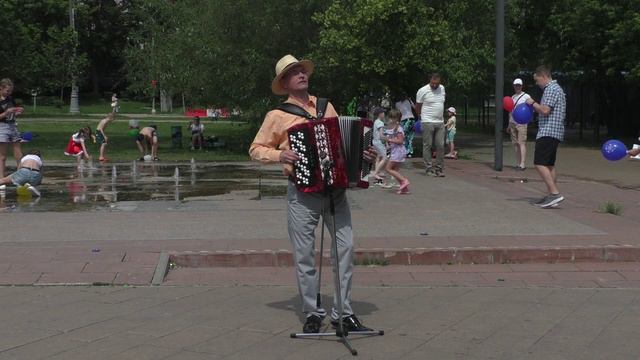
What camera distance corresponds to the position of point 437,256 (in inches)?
324

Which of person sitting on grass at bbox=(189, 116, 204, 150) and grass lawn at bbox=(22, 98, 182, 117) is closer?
person sitting on grass at bbox=(189, 116, 204, 150)

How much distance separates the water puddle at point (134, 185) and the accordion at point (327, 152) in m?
6.48

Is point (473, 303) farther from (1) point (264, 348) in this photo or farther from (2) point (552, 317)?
(1) point (264, 348)

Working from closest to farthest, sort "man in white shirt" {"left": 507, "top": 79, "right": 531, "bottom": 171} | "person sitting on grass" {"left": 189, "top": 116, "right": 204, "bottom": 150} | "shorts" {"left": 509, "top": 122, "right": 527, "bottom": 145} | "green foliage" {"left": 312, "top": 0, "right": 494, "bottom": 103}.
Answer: "man in white shirt" {"left": 507, "top": 79, "right": 531, "bottom": 171} < "shorts" {"left": 509, "top": 122, "right": 527, "bottom": 145} < "green foliage" {"left": 312, "top": 0, "right": 494, "bottom": 103} < "person sitting on grass" {"left": 189, "top": 116, "right": 204, "bottom": 150}

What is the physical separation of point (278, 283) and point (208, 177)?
8.45 metres

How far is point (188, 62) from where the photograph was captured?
2192 centimetres

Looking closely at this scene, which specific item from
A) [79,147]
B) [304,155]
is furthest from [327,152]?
[79,147]

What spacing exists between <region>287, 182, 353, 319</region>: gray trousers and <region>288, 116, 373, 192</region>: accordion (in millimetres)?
201

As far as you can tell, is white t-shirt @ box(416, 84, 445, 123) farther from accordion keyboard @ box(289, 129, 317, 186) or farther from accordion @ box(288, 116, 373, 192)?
accordion keyboard @ box(289, 129, 317, 186)

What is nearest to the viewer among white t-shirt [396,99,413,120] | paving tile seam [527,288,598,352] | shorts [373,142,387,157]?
paving tile seam [527,288,598,352]

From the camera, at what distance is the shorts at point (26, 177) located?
12602 millimetres

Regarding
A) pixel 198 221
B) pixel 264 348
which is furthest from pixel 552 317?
pixel 198 221

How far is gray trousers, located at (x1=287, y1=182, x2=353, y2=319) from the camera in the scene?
18.6 feet

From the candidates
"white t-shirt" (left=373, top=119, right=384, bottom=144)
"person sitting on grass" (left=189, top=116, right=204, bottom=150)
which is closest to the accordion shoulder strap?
"white t-shirt" (left=373, top=119, right=384, bottom=144)
